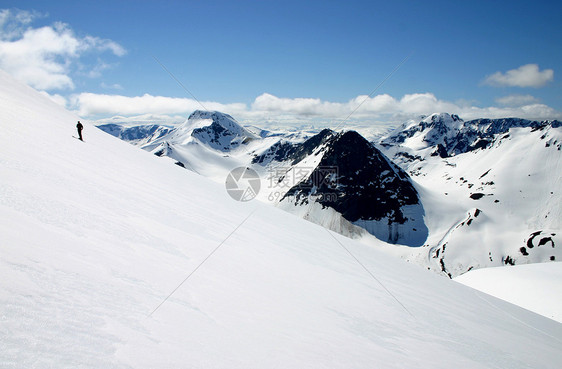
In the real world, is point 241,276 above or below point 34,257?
below

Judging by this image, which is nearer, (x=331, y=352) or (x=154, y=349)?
(x=154, y=349)

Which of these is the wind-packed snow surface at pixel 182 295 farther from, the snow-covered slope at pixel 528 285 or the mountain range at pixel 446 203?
the mountain range at pixel 446 203

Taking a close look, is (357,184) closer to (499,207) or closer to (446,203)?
(446,203)

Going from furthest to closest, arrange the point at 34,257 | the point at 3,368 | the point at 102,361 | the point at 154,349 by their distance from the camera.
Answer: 1. the point at 34,257
2. the point at 154,349
3. the point at 102,361
4. the point at 3,368

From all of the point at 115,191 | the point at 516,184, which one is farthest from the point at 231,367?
the point at 516,184

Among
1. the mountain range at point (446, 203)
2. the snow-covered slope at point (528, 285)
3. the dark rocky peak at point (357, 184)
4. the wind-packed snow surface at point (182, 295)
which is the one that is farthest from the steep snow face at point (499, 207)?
the wind-packed snow surface at point (182, 295)

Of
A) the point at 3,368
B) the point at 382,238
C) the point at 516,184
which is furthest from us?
the point at 516,184

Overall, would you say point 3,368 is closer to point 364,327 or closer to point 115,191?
point 364,327
